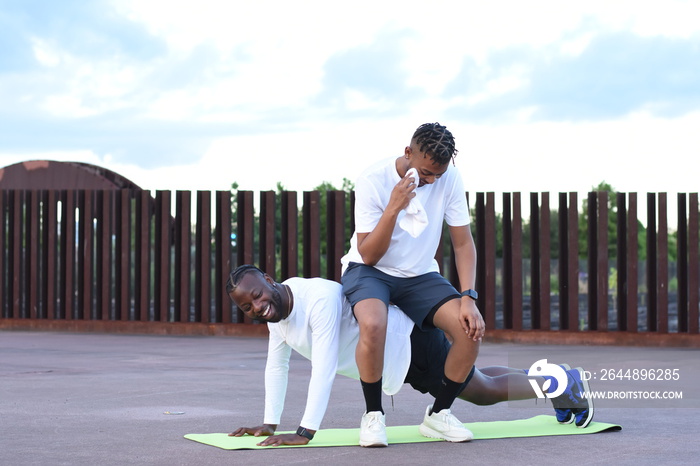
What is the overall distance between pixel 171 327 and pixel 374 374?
9007 mm

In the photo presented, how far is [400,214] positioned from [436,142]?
43 cm

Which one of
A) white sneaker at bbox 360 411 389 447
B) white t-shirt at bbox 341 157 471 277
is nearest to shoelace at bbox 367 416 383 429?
white sneaker at bbox 360 411 389 447

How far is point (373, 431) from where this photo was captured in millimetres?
4848

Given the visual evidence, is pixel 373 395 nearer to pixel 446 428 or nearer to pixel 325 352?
pixel 325 352

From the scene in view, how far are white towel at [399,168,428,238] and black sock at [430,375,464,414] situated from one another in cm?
75

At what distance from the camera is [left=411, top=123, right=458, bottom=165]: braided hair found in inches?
190

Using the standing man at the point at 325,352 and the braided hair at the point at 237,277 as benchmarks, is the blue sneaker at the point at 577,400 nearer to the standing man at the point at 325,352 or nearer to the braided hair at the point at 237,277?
the standing man at the point at 325,352

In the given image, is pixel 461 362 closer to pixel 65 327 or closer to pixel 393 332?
pixel 393 332

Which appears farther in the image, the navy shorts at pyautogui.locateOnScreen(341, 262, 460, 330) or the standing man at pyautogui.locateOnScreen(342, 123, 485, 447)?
the navy shorts at pyautogui.locateOnScreen(341, 262, 460, 330)

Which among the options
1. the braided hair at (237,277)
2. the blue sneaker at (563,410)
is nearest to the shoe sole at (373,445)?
the braided hair at (237,277)

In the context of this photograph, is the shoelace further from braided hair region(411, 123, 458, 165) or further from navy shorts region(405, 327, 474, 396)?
braided hair region(411, 123, 458, 165)

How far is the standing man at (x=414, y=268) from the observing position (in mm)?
4867

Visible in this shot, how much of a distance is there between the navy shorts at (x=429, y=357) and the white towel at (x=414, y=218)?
0.54 m

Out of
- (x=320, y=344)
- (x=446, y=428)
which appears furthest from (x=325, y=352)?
(x=446, y=428)
